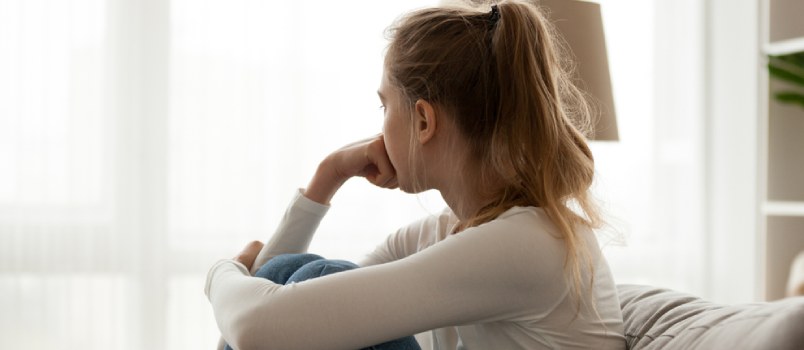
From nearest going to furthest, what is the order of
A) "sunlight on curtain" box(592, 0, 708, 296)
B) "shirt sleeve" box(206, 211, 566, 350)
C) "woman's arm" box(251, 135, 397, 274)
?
"shirt sleeve" box(206, 211, 566, 350), "woman's arm" box(251, 135, 397, 274), "sunlight on curtain" box(592, 0, 708, 296)

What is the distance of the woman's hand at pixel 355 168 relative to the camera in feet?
4.79

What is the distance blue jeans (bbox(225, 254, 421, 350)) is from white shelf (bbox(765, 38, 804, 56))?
2.21 meters

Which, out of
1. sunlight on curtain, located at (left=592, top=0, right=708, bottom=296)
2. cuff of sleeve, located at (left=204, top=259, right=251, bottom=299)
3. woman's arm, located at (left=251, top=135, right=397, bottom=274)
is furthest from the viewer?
sunlight on curtain, located at (left=592, top=0, right=708, bottom=296)

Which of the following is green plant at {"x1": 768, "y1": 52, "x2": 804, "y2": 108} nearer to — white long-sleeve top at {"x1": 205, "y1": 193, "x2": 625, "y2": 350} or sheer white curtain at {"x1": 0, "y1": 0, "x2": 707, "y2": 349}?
sheer white curtain at {"x1": 0, "y1": 0, "x2": 707, "y2": 349}

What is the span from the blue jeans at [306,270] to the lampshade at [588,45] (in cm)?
75

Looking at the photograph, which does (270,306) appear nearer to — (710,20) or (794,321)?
(794,321)

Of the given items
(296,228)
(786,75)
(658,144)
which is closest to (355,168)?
(296,228)

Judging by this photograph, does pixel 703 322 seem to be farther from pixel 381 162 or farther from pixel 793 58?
pixel 793 58

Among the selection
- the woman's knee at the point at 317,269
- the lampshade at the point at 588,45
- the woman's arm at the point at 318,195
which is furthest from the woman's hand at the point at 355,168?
the lampshade at the point at 588,45

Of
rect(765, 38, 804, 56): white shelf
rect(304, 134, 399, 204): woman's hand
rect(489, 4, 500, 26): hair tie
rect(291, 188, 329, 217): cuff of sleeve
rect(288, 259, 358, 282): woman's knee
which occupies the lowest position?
rect(288, 259, 358, 282): woman's knee

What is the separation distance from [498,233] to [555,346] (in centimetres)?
19

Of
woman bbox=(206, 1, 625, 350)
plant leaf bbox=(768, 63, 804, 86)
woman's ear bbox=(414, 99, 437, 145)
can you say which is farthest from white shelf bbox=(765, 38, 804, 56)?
woman's ear bbox=(414, 99, 437, 145)

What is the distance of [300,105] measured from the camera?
293 cm

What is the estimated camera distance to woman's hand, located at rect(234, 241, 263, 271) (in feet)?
5.07
